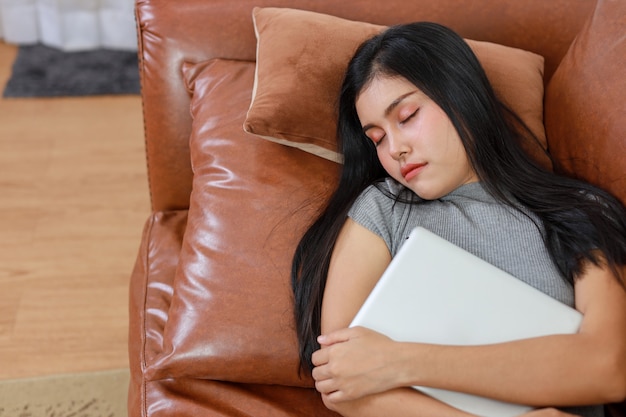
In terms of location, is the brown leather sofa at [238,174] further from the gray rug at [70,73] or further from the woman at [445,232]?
the gray rug at [70,73]

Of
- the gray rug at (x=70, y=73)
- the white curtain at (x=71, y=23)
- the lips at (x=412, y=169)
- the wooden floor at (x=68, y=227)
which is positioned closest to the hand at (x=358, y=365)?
the lips at (x=412, y=169)

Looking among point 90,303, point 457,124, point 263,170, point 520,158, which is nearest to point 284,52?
point 263,170

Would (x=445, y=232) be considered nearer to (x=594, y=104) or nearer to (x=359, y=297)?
(x=359, y=297)

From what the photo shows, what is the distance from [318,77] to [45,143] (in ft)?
4.89

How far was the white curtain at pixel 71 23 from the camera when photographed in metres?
3.15

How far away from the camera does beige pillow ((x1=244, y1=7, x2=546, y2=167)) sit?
58.0 inches

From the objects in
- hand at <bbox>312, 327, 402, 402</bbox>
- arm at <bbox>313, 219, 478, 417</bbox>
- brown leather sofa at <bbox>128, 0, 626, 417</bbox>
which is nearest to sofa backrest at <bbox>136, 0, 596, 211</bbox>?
brown leather sofa at <bbox>128, 0, 626, 417</bbox>

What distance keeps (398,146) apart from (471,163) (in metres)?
0.14

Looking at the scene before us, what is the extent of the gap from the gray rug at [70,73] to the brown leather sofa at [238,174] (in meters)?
1.36

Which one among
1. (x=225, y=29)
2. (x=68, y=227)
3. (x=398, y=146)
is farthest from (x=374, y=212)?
(x=68, y=227)

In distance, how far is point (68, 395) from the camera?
187cm

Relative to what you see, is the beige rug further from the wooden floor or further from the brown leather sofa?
the brown leather sofa

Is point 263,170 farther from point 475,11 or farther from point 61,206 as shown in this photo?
point 61,206

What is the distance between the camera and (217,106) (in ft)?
5.24
